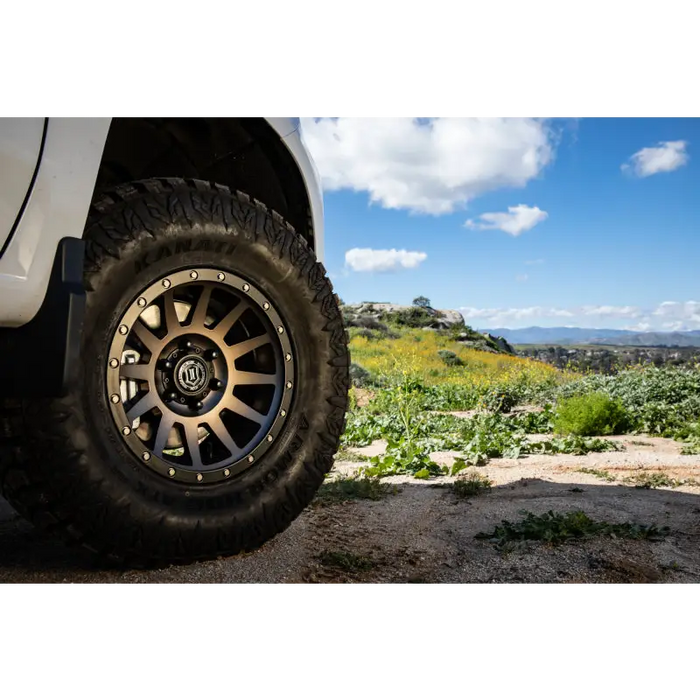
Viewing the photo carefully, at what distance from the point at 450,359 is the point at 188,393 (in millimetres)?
16746

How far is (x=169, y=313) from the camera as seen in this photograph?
2.60 m

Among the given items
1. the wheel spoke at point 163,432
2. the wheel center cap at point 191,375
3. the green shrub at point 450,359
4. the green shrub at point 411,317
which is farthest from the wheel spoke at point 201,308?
the green shrub at point 411,317

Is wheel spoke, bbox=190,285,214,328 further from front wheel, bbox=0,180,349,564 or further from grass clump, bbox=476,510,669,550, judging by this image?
grass clump, bbox=476,510,669,550

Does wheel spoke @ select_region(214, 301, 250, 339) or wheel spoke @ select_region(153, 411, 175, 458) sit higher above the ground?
wheel spoke @ select_region(214, 301, 250, 339)

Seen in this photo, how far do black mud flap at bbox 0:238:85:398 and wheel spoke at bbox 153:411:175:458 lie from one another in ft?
1.39

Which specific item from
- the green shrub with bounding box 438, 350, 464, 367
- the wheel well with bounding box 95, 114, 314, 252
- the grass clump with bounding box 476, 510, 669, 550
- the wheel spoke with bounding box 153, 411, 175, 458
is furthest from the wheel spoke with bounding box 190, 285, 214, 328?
the green shrub with bounding box 438, 350, 464, 367

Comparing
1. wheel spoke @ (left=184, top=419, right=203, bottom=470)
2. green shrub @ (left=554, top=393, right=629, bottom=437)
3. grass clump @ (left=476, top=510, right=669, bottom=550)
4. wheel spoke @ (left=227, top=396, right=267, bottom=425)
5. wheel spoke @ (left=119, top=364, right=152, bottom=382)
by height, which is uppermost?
wheel spoke @ (left=119, top=364, right=152, bottom=382)

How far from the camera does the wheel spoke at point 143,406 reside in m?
2.46

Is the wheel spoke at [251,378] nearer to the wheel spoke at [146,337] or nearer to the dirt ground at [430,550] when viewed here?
the wheel spoke at [146,337]

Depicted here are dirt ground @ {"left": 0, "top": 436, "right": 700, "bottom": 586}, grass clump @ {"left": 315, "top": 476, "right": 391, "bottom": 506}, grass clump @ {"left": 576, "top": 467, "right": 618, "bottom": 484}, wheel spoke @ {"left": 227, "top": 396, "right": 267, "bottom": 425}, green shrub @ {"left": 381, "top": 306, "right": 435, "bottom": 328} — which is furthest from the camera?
green shrub @ {"left": 381, "top": 306, "right": 435, "bottom": 328}

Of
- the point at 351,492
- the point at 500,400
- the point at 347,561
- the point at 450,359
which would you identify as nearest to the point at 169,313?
the point at 347,561

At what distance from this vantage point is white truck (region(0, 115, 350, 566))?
2.16 metres

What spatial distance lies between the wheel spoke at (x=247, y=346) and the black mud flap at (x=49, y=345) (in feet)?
2.20
